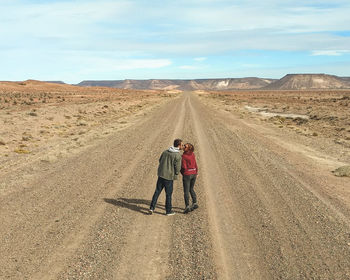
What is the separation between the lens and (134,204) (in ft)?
32.2

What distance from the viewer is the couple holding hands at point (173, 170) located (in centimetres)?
871

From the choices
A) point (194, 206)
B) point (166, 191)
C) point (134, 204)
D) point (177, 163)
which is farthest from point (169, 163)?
point (134, 204)

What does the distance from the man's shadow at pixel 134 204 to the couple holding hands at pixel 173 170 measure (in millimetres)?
433

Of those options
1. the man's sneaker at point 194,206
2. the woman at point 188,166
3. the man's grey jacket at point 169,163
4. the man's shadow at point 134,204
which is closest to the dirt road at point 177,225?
the man's shadow at point 134,204

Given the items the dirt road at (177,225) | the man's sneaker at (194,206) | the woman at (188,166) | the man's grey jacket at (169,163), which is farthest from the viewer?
the man's sneaker at (194,206)

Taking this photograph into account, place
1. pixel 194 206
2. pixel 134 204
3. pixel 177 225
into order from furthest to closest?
pixel 134 204 < pixel 194 206 < pixel 177 225

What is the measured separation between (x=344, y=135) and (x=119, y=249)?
76.0 ft

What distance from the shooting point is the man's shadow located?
9.40m

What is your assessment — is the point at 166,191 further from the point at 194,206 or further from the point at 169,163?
the point at 194,206

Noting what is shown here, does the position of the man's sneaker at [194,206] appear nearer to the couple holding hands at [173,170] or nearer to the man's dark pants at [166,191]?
the couple holding hands at [173,170]

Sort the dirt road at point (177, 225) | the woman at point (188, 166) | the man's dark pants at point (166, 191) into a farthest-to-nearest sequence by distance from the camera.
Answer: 1. the woman at point (188, 166)
2. the man's dark pants at point (166, 191)
3. the dirt road at point (177, 225)

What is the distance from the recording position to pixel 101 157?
639 inches

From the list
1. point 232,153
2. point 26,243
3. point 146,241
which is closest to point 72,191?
point 26,243

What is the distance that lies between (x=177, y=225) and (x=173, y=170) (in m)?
1.39
